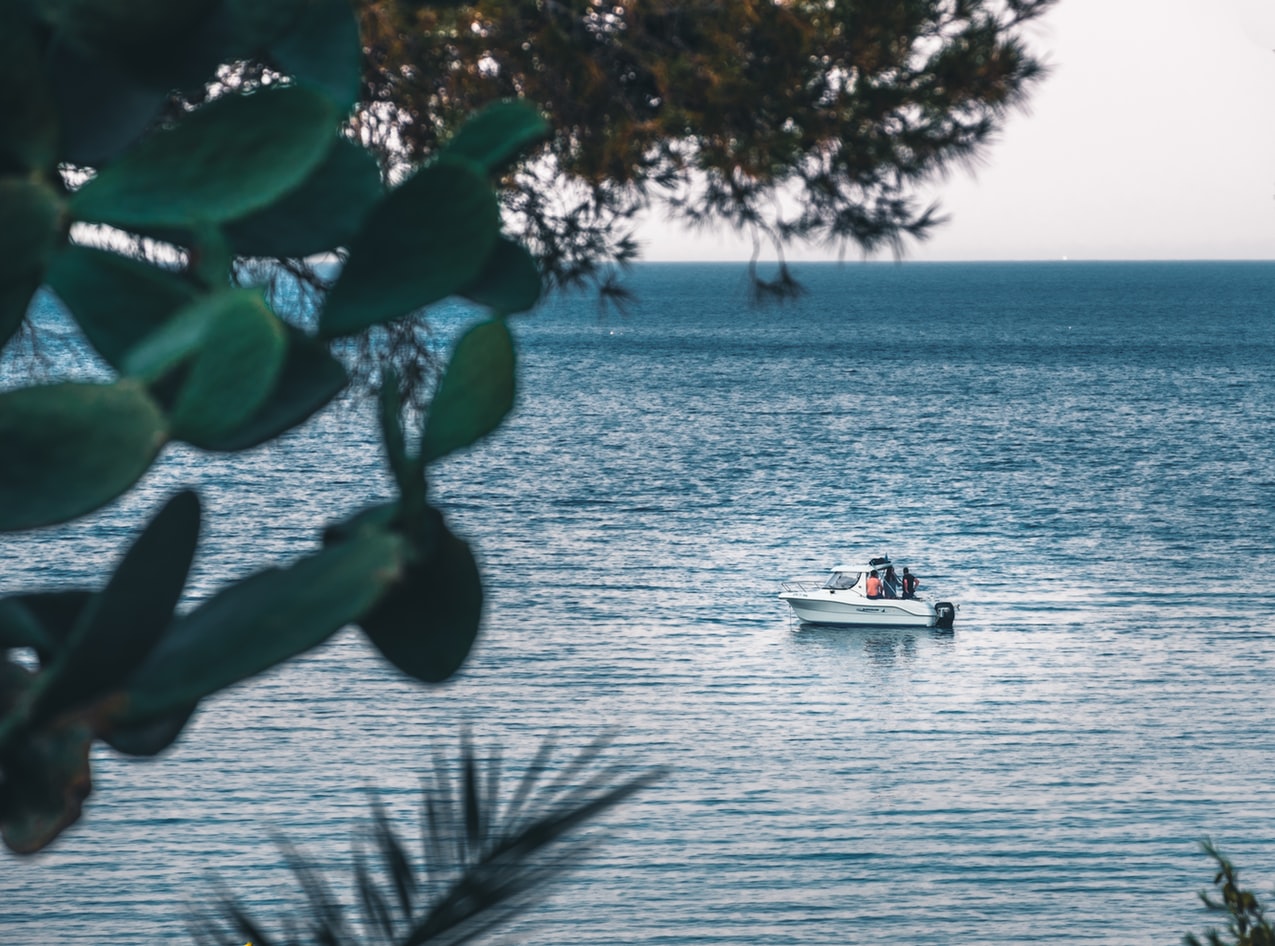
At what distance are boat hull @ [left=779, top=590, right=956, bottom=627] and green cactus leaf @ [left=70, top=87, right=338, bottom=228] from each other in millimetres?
48702

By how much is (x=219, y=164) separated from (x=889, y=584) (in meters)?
51.2


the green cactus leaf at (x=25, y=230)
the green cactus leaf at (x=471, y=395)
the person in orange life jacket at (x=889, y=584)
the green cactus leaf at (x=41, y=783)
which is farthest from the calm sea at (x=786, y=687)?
the green cactus leaf at (x=25, y=230)

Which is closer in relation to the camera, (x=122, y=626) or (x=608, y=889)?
(x=122, y=626)

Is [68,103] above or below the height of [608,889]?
above

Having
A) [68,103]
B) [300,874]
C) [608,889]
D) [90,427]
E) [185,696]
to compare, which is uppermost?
[68,103]

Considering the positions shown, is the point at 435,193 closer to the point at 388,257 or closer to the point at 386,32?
the point at 388,257

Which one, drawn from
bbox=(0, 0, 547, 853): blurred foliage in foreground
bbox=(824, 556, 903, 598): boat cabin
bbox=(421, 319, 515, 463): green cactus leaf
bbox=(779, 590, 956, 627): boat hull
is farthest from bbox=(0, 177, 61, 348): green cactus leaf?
bbox=(824, 556, 903, 598): boat cabin

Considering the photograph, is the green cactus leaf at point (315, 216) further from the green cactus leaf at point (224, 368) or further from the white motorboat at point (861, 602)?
the white motorboat at point (861, 602)

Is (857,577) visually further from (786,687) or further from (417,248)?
(417,248)

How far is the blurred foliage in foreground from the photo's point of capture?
42.1 inches

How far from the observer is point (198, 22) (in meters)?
1.20

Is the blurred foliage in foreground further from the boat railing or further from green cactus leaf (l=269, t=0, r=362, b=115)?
the boat railing

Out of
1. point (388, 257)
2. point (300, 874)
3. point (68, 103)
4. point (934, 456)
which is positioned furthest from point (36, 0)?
point (934, 456)

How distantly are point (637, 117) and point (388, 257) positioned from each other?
2.94 m
